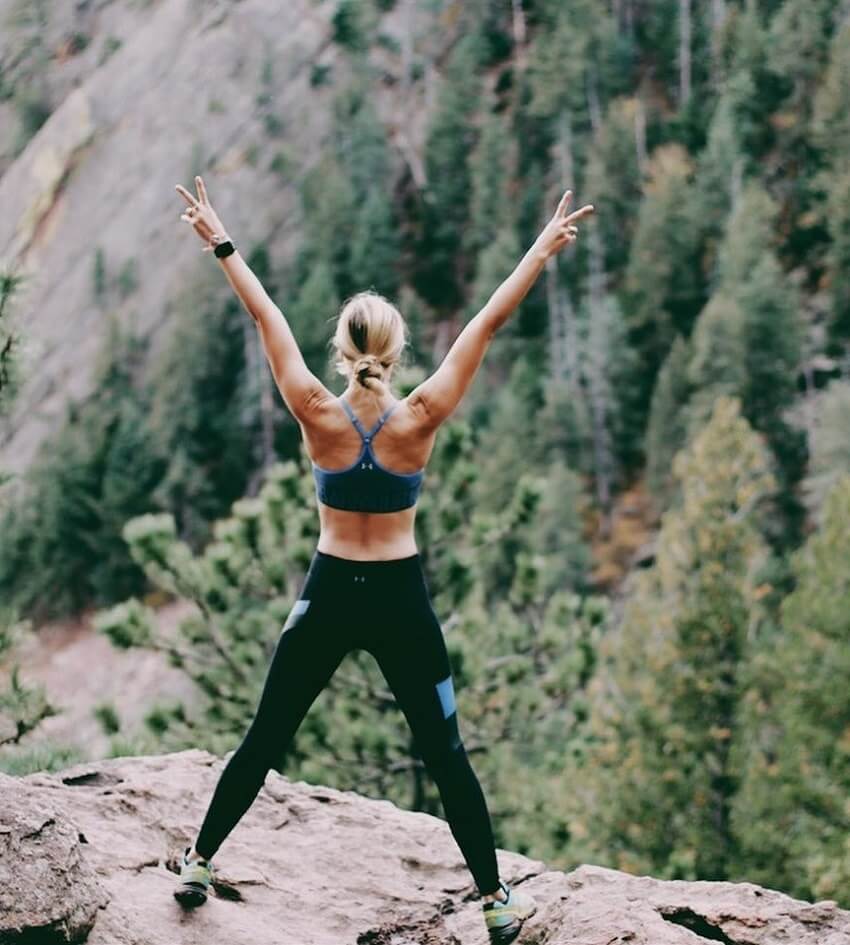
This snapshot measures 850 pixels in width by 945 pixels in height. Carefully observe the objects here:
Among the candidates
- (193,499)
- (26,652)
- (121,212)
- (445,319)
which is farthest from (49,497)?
(26,652)

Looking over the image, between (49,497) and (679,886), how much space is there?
51.9m

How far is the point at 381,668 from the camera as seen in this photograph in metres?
3.89

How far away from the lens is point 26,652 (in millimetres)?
5984

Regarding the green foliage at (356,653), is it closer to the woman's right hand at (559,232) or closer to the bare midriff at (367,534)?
the bare midriff at (367,534)

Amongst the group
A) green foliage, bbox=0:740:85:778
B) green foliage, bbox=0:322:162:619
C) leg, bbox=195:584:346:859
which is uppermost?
leg, bbox=195:584:346:859

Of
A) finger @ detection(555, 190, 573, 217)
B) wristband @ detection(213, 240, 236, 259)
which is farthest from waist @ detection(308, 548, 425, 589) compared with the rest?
finger @ detection(555, 190, 573, 217)

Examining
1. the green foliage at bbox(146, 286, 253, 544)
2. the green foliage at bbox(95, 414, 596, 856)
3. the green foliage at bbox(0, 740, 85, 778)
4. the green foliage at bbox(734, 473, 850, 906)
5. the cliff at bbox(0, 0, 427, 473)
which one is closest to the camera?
the green foliage at bbox(0, 740, 85, 778)

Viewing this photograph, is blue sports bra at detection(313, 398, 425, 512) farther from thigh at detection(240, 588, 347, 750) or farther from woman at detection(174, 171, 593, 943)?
thigh at detection(240, 588, 347, 750)

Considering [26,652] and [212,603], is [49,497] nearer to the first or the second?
[212,603]

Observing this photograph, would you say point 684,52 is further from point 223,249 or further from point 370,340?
point 370,340

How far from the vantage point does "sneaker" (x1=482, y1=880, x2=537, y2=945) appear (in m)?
4.02

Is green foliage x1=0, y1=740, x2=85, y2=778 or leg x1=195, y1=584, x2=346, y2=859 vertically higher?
leg x1=195, y1=584, x2=346, y2=859

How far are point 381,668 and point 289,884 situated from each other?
1.29 metres

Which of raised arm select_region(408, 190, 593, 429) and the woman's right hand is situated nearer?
raised arm select_region(408, 190, 593, 429)
